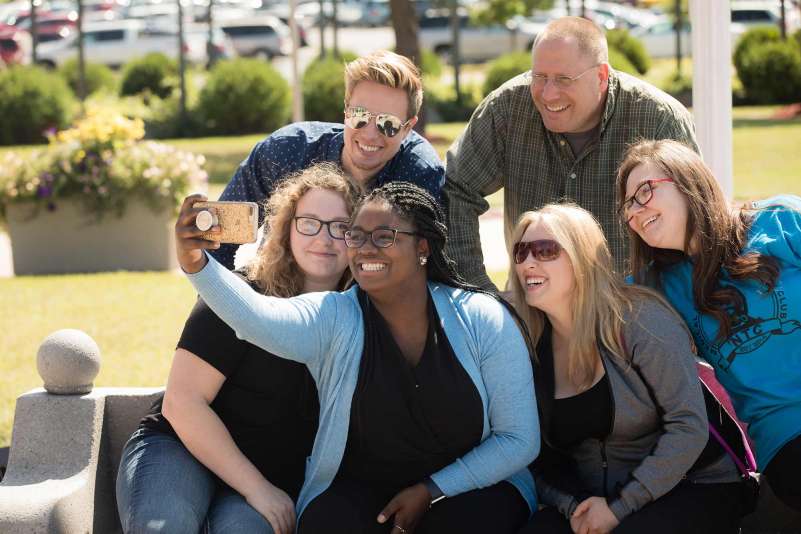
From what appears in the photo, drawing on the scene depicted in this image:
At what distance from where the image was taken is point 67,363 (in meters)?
3.89

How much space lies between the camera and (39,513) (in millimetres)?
3682

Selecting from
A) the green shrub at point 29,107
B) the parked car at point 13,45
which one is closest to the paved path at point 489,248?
the green shrub at point 29,107

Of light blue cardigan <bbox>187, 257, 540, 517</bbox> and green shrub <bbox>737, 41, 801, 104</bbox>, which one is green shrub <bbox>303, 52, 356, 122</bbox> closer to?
green shrub <bbox>737, 41, 801, 104</bbox>

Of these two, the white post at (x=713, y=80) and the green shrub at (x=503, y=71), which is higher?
the green shrub at (x=503, y=71)

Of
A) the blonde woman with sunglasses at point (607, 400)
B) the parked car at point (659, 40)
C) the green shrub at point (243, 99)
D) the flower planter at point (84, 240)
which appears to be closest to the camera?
the blonde woman with sunglasses at point (607, 400)

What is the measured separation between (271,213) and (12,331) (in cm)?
466

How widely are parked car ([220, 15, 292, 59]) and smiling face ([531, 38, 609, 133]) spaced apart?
3052 centimetres

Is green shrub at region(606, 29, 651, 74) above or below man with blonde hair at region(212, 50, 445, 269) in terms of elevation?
above

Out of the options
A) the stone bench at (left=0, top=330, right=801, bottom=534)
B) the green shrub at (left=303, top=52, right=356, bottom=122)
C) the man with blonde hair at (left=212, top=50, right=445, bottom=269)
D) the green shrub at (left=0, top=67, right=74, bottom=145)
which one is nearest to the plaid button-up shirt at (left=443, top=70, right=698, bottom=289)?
the man with blonde hair at (left=212, top=50, right=445, bottom=269)

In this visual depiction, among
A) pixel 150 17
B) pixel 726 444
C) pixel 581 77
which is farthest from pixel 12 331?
pixel 150 17

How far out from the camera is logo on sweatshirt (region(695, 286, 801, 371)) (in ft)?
11.3

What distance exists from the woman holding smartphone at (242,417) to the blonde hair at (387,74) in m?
0.54

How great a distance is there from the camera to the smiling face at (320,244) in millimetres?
3562

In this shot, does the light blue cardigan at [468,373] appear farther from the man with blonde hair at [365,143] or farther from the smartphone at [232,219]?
the man with blonde hair at [365,143]
